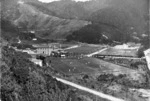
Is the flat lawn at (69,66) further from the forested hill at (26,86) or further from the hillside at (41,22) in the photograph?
the hillside at (41,22)

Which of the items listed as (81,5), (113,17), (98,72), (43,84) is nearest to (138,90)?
(98,72)

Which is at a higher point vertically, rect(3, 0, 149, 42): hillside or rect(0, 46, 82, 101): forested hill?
rect(3, 0, 149, 42): hillside

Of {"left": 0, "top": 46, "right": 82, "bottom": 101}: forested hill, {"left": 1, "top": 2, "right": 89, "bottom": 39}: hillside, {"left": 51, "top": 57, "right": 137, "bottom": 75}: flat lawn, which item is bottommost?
{"left": 51, "top": 57, "right": 137, "bottom": 75}: flat lawn

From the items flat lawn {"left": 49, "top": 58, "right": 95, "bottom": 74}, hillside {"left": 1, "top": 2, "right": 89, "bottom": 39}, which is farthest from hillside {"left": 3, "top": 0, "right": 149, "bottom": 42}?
flat lawn {"left": 49, "top": 58, "right": 95, "bottom": 74}

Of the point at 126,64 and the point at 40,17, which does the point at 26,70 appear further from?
the point at 40,17

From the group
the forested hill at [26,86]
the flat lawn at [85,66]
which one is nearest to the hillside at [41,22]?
the flat lawn at [85,66]

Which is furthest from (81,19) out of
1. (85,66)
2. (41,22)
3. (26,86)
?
(26,86)

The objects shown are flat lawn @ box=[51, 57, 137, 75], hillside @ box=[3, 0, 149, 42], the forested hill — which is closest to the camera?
the forested hill

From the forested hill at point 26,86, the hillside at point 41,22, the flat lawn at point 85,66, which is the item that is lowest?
the flat lawn at point 85,66

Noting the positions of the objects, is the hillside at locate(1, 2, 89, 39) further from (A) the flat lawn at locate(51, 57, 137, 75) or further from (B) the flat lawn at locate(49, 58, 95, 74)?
(B) the flat lawn at locate(49, 58, 95, 74)
